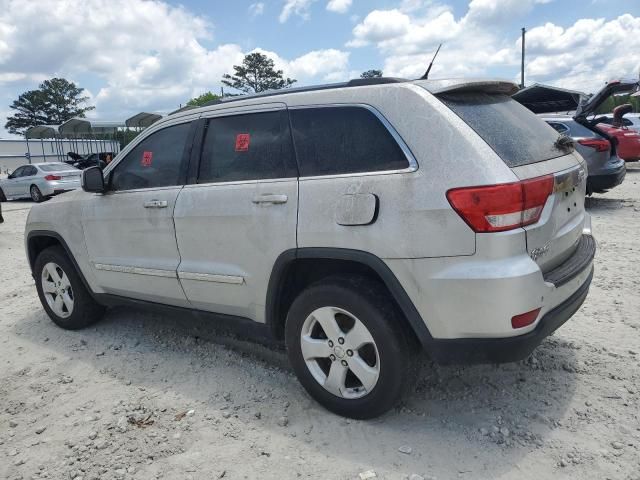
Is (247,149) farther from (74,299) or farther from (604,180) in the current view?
(604,180)

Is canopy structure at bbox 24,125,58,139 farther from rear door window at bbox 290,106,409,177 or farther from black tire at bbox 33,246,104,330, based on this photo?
rear door window at bbox 290,106,409,177

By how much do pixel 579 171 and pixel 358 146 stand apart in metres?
1.32

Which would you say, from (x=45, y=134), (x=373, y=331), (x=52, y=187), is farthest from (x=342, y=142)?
(x=45, y=134)

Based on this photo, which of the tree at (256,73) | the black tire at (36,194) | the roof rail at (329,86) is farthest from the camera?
the tree at (256,73)

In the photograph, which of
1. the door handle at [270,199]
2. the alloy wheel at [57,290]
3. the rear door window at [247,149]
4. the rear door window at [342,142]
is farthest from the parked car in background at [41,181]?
the rear door window at [342,142]

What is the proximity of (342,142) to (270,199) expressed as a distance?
0.52 m

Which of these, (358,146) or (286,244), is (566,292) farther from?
(286,244)

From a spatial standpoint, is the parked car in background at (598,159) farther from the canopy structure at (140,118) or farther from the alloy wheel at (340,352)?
the canopy structure at (140,118)

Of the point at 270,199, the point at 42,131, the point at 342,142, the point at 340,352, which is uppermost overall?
the point at 42,131

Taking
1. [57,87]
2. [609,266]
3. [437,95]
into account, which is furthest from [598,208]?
[57,87]

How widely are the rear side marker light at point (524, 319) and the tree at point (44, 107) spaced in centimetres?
8467

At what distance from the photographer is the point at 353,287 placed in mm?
2756

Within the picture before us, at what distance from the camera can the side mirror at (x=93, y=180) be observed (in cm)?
392

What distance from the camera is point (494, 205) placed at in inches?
93.4
